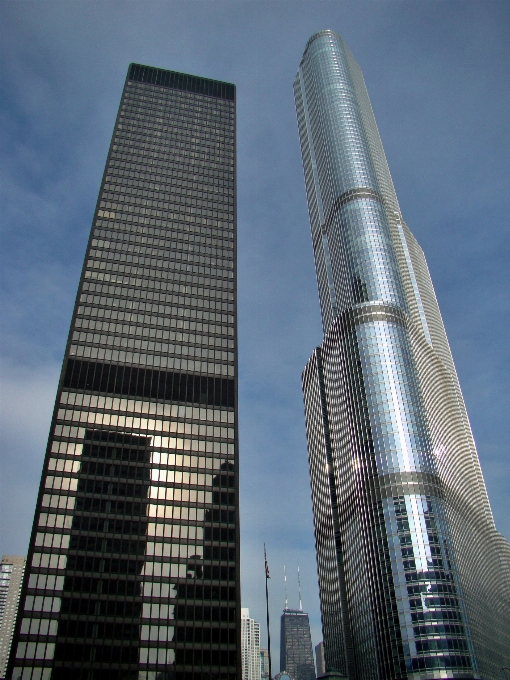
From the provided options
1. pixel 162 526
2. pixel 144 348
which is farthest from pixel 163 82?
pixel 162 526

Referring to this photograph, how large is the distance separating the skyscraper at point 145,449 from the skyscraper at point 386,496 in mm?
48382

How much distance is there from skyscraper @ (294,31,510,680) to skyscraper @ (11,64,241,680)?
159 ft

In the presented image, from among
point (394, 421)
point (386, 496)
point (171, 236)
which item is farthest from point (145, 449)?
point (394, 421)

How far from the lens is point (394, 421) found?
148 meters

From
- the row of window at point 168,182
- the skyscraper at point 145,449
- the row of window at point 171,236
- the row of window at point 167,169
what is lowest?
the skyscraper at point 145,449

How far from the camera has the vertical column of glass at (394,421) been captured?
121 meters

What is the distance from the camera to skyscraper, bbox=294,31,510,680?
124 meters

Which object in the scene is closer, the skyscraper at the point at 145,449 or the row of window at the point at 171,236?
the skyscraper at the point at 145,449

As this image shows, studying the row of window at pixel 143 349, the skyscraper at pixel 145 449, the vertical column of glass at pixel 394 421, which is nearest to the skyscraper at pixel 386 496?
the vertical column of glass at pixel 394 421

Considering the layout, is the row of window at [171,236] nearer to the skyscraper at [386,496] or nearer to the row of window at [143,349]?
the row of window at [143,349]

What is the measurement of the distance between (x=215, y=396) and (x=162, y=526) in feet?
86.6

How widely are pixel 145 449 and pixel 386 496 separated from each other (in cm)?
6338

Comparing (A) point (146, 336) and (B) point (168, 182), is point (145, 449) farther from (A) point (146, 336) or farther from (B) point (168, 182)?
(B) point (168, 182)

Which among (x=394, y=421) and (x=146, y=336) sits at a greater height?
(x=146, y=336)
